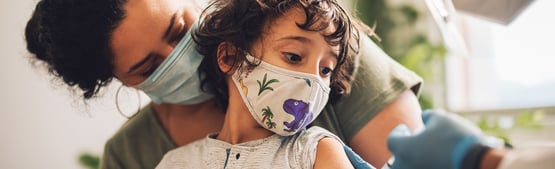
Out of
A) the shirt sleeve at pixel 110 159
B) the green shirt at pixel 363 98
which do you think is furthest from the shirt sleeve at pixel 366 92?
the shirt sleeve at pixel 110 159

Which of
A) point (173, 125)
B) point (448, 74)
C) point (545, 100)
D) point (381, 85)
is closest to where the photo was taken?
point (545, 100)

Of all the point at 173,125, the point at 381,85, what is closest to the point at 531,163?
the point at 381,85

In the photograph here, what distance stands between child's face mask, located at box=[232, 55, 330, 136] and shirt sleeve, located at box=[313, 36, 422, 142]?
0.11 m

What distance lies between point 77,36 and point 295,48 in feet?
1.03

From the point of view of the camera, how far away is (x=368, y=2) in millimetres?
828

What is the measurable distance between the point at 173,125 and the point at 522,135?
64 cm

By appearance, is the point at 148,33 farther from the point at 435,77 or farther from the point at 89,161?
the point at 89,161

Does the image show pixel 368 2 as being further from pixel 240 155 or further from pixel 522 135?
pixel 522 135

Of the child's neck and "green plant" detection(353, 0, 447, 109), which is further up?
"green plant" detection(353, 0, 447, 109)

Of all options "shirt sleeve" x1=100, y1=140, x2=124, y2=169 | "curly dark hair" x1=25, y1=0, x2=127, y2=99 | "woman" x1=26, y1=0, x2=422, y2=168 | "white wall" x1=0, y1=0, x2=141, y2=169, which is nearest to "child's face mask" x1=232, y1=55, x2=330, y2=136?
"woman" x1=26, y1=0, x2=422, y2=168

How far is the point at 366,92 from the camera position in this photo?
0.82 metres

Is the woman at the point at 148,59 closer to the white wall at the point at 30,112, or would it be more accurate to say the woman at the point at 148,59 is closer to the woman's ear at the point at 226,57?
the woman's ear at the point at 226,57

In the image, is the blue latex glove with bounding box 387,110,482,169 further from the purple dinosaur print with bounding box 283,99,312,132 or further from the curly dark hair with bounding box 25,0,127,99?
the curly dark hair with bounding box 25,0,127,99

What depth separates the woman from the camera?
78cm
